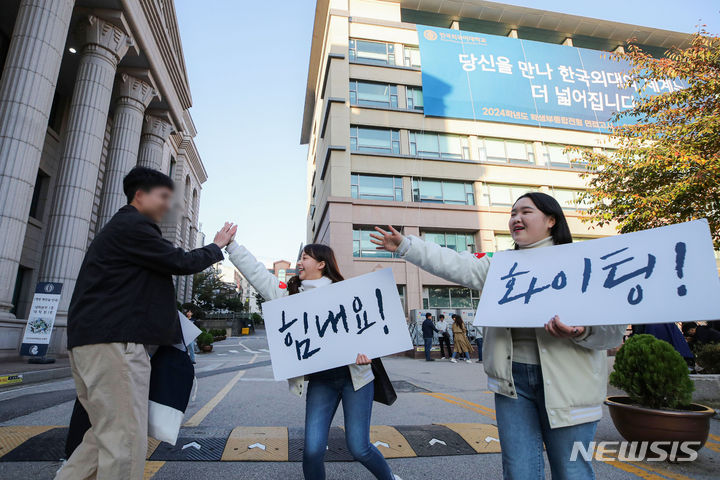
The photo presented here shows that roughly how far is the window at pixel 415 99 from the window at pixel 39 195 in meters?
21.6

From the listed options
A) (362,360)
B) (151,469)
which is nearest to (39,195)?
(151,469)

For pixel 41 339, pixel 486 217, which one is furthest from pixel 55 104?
pixel 486 217

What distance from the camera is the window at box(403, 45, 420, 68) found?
28734 mm

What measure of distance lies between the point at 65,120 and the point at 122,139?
3546 millimetres

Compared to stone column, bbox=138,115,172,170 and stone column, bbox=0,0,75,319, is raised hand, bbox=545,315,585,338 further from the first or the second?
stone column, bbox=138,115,172,170

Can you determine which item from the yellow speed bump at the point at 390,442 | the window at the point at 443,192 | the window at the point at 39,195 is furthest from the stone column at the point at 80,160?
the window at the point at 443,192

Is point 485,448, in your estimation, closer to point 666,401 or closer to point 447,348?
point 666,401

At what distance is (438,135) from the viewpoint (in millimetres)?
27594

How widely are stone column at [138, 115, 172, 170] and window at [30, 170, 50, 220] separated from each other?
423 cm

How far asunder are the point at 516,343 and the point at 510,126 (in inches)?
1162

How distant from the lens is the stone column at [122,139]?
15680 millimetres

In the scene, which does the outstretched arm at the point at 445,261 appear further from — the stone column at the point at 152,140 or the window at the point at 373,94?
the window at the point at 373,94

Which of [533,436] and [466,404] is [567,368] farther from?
[466,404]

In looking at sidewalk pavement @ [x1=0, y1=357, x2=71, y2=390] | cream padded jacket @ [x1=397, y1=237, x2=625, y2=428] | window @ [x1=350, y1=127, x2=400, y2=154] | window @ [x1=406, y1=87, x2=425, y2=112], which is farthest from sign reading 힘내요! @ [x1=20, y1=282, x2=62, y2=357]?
window @ [x1=406, y1=87, x2=425, y2=112]
